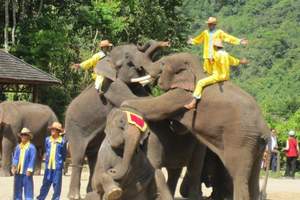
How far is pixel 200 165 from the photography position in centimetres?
1106

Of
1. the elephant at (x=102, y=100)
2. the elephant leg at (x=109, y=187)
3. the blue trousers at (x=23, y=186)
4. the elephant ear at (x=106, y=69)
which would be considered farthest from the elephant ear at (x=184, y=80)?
the blue trousers at (x=23, y=186)

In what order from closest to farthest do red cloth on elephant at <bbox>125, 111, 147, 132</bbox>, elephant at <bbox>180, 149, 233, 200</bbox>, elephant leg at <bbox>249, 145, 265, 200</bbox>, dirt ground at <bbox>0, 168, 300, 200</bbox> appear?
red cloth on elephant at <bbox>125, 111, 147, 132</bbox>, elephant leg at <bbox>249, 145, 265, 200</bbox>, elephant at <bbox>180, 149, 233, 200</bbox>, dirt ground at <bbox>0, 168, 300, 200</bbox>

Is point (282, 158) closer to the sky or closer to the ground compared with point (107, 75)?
closer to the ground

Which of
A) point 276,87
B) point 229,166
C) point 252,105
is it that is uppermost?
point 252,105

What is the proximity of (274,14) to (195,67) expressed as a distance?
250 ft

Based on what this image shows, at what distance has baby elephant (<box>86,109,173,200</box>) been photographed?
26.7 feet

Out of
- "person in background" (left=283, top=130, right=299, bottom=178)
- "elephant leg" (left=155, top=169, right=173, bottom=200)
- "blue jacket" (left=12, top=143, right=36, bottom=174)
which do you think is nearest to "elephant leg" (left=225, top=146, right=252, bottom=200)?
"elephant leg" (left=155, top=169, right=173, bottom=200)

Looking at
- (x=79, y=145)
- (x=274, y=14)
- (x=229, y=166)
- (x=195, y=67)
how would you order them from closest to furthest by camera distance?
(x=229, y=166), (x=195, y=67), (x=79, y=145), (x=274, y=14)

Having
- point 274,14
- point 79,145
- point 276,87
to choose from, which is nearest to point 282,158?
point 79,145

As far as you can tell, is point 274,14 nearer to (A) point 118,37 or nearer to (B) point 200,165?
(A) point 118,37

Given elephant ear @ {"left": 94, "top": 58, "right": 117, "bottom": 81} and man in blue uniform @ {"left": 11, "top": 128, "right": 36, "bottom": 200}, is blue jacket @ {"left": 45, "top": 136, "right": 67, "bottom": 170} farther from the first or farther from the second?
elephant ear @ {"left": 94, "top": 58, "right": 117, "bottom": 81}

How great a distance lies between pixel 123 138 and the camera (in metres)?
8.36

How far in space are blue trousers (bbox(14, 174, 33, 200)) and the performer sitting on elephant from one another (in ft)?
9.37

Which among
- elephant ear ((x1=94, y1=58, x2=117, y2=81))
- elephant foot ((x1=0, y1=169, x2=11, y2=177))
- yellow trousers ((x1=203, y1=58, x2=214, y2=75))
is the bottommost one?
elephant foot ((x1=0, y1=169, x2=11, y2=177))
